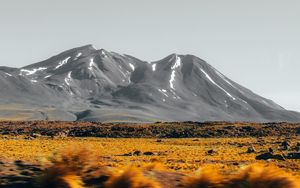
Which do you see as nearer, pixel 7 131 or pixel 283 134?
pixel 283 134

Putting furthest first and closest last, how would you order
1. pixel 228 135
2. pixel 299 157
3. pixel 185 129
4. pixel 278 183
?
pixel 185 129
pixel 228 135
pixel 299 157
pixel 278 183

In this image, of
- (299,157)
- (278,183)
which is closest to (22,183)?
(278,183)

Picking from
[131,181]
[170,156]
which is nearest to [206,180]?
[131,181]

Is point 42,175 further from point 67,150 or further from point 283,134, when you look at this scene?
point 283,134

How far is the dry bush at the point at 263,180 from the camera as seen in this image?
848 centimetres

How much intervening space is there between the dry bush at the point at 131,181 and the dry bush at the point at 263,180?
4.21 feet

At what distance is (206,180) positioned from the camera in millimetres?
8789

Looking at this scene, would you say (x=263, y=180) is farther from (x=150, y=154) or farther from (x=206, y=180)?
(x=150, y=154)

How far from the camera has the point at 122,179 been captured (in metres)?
8.86

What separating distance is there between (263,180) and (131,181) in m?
2.05

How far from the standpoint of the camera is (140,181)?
8.82 metres

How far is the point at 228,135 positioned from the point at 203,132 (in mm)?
4066

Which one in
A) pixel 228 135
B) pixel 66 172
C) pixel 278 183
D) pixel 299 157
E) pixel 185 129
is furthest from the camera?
pixel 185 129

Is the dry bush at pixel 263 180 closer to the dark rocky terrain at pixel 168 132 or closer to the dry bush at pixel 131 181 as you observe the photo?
the dry bush at pixel 131 181
